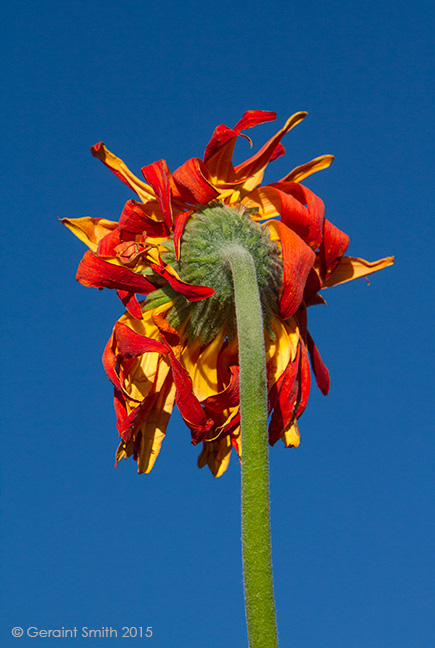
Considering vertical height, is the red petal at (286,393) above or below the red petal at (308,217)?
below

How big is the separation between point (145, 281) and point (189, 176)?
0.78 metres

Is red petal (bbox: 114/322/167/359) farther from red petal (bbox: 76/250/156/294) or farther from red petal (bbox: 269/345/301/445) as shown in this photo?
red petal (bbox: 269/345/301/445)

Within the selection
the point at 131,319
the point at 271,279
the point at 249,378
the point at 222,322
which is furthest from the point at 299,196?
the point at 249,378

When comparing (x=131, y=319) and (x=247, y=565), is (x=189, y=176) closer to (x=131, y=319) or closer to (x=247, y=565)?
(x=131, y=319)

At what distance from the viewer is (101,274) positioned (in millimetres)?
4656

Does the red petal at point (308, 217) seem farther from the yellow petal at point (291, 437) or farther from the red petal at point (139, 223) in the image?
the yellow petal at point (291, 437)

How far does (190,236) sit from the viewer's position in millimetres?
4832

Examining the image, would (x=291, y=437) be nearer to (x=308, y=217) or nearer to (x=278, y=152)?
(x=308, y=217)

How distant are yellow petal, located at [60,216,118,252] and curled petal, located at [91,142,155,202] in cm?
32

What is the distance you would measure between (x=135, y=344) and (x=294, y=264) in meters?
1.19

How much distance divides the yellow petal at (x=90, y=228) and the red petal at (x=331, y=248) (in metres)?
1.58

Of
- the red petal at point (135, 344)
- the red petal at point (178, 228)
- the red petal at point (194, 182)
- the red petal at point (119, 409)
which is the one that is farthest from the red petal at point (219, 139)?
the red petal at point (119, 409)

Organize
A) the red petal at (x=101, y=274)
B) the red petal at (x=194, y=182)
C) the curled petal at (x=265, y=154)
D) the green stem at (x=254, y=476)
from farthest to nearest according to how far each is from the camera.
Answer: the curled petal at (x=265, y=154) → the red petal at (x=194, y=182) → the red petal at (x=101, y=274) → the green stem at (x=254, y=476)

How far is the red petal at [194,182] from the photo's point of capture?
4.76 m
